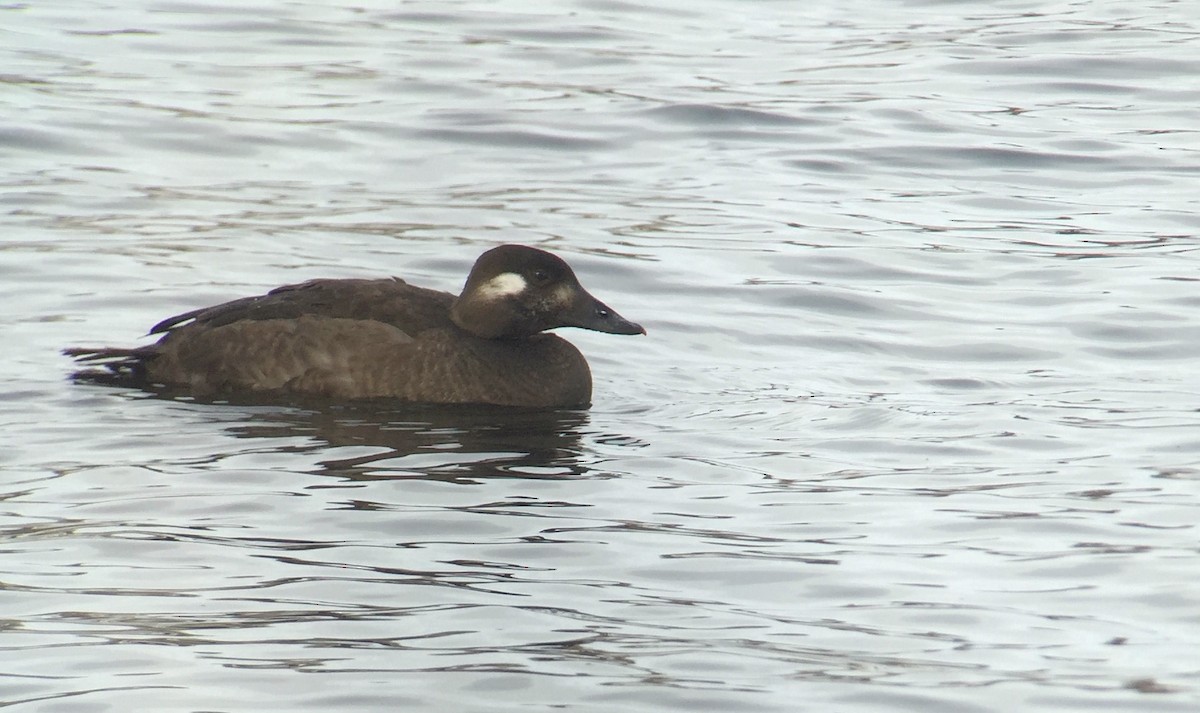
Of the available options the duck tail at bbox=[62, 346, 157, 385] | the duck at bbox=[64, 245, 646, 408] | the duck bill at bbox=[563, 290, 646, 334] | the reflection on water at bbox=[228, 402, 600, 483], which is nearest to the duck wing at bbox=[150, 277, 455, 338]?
the duck at bbox=[64, 245, 646, 408]

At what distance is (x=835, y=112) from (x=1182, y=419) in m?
7.88

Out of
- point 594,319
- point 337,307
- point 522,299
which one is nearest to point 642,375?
point 594,319

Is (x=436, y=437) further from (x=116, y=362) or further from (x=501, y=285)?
(x=116, y=362)

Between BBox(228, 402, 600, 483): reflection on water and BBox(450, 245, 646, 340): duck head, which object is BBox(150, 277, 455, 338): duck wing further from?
BBox(228, 402, 600, 483): reflection on water

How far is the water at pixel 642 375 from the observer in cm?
538

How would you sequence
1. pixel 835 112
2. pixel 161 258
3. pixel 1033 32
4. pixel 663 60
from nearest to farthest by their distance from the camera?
1. pixel 161 258
2. pixel 835 112
3. pixel 663 60
4. pixel 1033 32

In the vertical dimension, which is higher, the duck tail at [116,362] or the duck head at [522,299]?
the duck head at [522,299]

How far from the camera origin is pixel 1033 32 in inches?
732

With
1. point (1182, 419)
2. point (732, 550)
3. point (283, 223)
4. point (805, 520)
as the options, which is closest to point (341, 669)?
point (732, 550)

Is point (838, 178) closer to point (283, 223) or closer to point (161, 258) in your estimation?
point (283, 223)

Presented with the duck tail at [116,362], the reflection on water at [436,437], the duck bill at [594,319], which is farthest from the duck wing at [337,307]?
the duck bill at [594,319]

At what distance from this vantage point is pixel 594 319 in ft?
29.4

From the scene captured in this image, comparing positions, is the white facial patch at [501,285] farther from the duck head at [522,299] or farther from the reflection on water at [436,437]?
the reflection on water at [436,437]

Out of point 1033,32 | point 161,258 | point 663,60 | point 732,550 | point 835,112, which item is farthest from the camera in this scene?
point 1033,32
